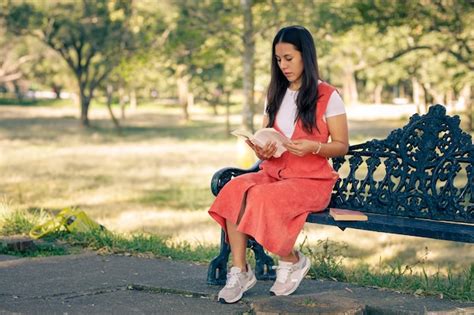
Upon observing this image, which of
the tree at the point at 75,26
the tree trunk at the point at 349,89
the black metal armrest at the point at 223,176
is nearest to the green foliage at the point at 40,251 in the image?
the black metal armrest at the point at 223,176

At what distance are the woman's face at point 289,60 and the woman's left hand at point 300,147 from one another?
0.44m

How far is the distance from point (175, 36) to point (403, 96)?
251ft

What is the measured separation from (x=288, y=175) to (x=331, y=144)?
30cm

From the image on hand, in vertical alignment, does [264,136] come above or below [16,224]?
above

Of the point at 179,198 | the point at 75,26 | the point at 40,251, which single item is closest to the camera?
the point at 40,251

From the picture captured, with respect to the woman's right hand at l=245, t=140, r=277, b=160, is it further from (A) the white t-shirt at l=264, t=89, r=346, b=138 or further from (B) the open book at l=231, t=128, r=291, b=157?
(A) the white t-shirt at l=264, t=89, r=346, b=138

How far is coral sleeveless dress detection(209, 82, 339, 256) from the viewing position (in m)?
4.92

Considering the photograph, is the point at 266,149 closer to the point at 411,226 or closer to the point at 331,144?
the point at 331,144

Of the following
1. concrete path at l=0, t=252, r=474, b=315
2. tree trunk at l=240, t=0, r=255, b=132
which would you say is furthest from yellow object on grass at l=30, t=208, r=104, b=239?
tree trunk at l=240, t=0, r=255, b=132

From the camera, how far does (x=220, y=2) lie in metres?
25.2

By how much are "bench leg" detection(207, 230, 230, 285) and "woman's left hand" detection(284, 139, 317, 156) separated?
2.35 feet

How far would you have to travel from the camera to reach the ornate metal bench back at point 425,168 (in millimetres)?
5172

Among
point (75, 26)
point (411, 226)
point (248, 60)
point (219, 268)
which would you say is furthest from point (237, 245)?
→ point (75, 26)

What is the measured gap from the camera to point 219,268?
5.48m
